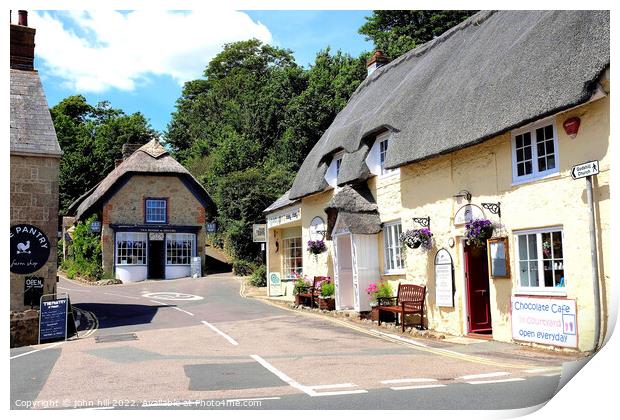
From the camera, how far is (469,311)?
39.0 ft

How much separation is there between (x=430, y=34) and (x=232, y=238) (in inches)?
722

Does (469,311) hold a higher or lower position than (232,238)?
lower

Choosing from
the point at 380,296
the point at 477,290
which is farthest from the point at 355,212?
the point at 477,290

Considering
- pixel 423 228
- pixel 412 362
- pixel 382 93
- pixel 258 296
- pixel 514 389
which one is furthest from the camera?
pixel 258 296

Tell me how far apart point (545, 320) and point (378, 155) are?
285 inches

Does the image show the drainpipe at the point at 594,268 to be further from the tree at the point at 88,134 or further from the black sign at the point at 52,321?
the tree at the point at 88,134

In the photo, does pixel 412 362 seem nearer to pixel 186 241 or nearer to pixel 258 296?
pixel 258 296

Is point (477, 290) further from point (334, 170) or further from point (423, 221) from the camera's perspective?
point (334, 170)

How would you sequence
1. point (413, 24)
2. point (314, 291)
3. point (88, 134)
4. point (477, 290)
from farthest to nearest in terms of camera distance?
point (413, 24) < point (88, 134) < point (314, 291) < point (477, 290)

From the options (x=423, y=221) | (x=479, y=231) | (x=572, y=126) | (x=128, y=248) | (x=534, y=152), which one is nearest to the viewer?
(x=572, y=126)

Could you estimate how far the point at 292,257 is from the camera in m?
23.3

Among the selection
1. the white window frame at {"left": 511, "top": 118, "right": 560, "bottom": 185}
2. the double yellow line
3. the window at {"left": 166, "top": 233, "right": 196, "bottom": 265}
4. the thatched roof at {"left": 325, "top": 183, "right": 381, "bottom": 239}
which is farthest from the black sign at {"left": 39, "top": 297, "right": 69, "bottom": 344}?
the window at {"left": 166, "top": 233, "right": 196, "bottom": 265}

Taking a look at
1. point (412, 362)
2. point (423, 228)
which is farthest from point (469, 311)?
point (412, 362)

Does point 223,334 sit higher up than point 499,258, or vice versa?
point 499,258
